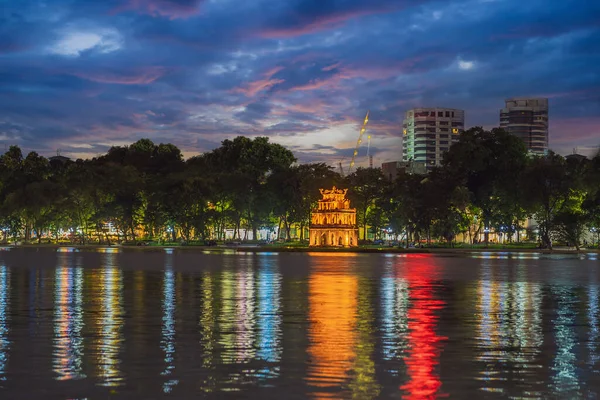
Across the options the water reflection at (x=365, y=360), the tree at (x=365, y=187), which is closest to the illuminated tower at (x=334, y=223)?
the tree at (x=365, y=187)

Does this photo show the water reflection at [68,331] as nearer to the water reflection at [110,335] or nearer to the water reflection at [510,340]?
the water reflection at [110,335]

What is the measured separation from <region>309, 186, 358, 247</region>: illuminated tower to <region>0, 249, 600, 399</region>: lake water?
398 ft

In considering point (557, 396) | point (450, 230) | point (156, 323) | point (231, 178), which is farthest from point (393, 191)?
point (557, 396)

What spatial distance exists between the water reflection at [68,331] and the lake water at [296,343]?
0.06 m

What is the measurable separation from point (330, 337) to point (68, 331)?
28.2 ft

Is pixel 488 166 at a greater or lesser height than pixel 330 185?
greater

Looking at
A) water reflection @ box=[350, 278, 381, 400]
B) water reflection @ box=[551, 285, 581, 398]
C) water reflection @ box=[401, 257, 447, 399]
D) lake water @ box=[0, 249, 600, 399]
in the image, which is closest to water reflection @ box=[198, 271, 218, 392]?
lake water @ box=[0, 249, 600, 399]

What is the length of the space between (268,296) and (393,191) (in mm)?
144330

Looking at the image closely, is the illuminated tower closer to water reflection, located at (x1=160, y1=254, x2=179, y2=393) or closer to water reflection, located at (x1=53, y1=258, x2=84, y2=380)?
water reflection, located at (x1=53, y1=258, x2=84, y2=380)

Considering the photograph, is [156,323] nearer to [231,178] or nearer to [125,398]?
[125,398]

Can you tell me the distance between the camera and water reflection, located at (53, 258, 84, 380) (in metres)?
20.9

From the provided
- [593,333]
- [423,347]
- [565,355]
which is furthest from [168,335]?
[593,333]

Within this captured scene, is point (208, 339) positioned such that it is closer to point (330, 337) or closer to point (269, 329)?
point (269, 329)

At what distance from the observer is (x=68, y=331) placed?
28.5 metres
